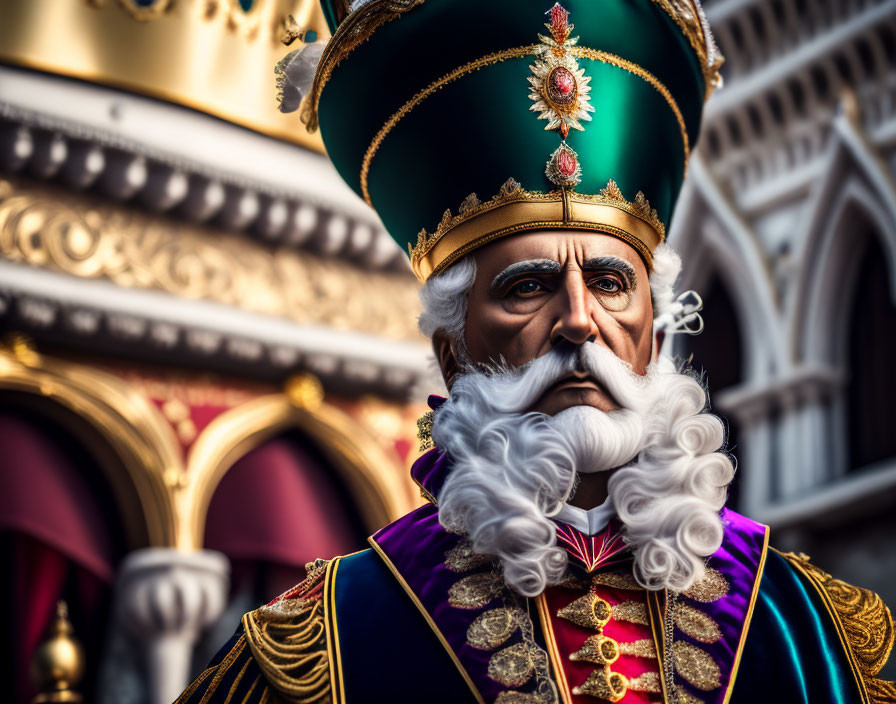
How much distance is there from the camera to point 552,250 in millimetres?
2633

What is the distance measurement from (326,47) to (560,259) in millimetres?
719

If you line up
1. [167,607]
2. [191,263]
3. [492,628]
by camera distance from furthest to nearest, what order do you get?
[191,263]
[167,607]
[492,628]

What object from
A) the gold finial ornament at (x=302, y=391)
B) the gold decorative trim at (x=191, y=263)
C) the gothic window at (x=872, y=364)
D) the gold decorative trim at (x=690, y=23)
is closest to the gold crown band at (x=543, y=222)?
the gold decorative trim at (x=690, y=23)

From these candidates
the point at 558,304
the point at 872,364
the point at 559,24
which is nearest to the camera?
the point at 558,304

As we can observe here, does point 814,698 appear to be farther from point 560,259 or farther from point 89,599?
point 89,599

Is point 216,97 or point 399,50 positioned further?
point 216,97

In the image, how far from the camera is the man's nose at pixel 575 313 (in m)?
2.54

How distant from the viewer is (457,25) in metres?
2.73

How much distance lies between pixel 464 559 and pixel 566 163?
80 centimetres

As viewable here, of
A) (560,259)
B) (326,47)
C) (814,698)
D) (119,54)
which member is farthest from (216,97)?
(814,698)

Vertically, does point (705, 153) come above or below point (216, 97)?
above

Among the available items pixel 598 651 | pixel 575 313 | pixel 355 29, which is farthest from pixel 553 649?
pixel 355 29

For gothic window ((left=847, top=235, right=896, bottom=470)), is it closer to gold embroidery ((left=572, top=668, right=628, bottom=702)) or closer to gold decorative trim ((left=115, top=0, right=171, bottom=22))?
gold decorative trim ((left=115, top=0, right=171, bottom=22))

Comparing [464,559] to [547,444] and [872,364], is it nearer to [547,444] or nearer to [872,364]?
[547,444]
